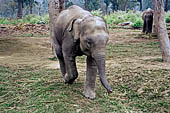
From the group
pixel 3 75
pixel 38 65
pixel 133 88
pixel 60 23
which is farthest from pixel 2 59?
pixel 133 88

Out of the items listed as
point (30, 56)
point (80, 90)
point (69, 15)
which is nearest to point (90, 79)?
point (80, 90)

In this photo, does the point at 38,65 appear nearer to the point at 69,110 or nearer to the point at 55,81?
the point at 55,81

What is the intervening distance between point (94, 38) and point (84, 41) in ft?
0.71

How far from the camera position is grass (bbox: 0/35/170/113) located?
12.0 ft

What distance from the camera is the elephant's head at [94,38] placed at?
128 inches

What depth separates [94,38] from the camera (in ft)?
10.8

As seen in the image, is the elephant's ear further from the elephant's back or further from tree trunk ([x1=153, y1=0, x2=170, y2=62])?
tree trunk ([x1=153, y1=0, x2=170, y2=62])

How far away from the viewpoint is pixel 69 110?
11.6 feet

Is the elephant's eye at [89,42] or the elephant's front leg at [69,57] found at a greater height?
the elephant's eye at [89,42]

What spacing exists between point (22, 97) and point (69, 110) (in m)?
1.00

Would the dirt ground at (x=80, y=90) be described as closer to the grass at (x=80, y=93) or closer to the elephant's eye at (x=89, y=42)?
the grass at (x=80, y=93)

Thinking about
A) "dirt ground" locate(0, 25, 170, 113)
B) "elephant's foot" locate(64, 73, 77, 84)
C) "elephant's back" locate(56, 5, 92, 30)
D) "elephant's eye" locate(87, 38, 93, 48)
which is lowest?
"dirt ground" locate(0, 25, 170, 113)

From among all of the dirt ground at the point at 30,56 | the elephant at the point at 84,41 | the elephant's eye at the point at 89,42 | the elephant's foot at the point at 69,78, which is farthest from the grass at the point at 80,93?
the dirt ground at the point at 30,56

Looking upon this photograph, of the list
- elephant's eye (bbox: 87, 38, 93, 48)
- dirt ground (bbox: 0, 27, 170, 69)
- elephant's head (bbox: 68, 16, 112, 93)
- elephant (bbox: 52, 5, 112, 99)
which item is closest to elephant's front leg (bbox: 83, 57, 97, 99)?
elephant (bbox: 52, 5, 112, 99)
